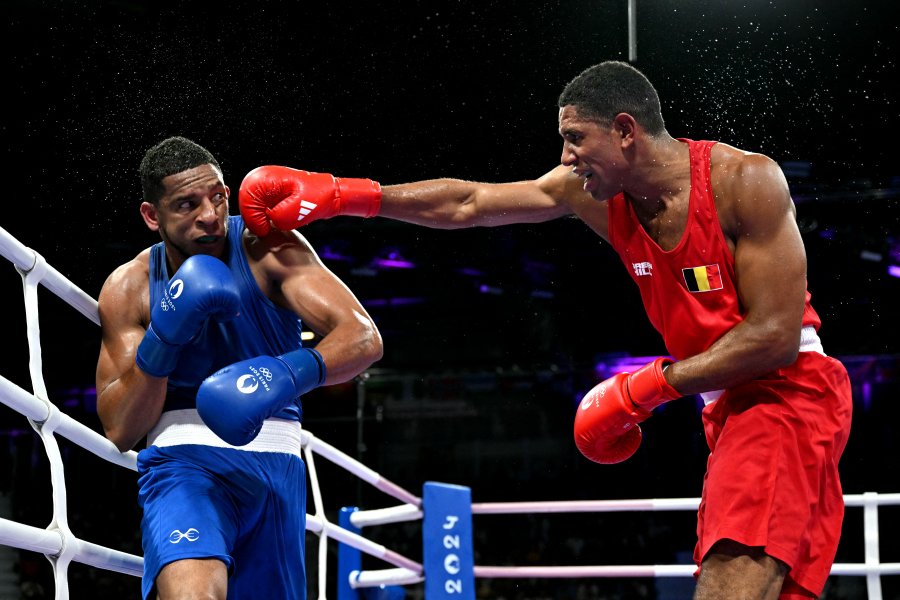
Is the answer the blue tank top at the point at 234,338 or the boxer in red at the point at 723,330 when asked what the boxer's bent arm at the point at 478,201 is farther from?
the blue tank top at the point at 234,338

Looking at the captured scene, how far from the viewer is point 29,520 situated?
33.4 feet

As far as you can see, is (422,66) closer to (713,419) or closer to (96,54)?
(96,54)

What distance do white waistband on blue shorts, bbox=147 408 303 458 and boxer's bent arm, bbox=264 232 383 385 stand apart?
0.22m

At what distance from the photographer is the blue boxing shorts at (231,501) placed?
209cm

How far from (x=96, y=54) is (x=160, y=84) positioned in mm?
1318

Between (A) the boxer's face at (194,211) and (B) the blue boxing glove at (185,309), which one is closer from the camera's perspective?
(B) the blue boxing glove at (185,309)

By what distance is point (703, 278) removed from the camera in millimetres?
2141

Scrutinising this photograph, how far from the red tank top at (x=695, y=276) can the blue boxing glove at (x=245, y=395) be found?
85 centimetres

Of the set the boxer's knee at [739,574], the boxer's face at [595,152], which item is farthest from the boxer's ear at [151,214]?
the boxer's knee at [739,574]

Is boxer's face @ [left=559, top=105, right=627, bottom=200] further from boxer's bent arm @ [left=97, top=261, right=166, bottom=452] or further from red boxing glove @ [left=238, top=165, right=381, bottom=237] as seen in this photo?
boxer's bent arm @ [left=97, top=261, right=166, bottom=452]

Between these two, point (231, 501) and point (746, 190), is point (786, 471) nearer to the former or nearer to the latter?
point (746, 190)

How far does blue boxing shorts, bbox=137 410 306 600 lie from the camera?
2088 mm

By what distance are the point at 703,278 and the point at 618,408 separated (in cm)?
35

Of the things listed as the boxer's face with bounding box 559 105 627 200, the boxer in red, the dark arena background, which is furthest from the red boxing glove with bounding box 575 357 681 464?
the dark arena background
